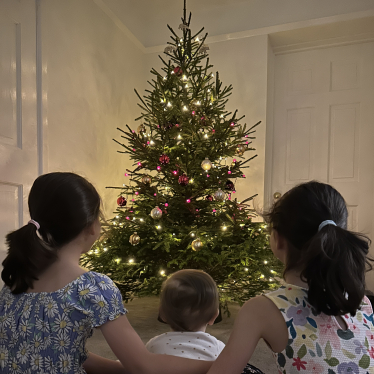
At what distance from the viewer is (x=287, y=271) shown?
944 mm

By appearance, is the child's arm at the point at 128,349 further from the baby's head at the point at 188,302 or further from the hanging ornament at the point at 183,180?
the hanging ornament at the point at 183,180

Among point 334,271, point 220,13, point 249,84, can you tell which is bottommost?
point 334,271

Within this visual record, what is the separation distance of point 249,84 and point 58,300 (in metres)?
3.17

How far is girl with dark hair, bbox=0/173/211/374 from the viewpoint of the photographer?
854 mm

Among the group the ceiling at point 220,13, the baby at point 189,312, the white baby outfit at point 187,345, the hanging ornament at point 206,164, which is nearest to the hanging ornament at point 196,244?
the hanging ornament at point 206,164

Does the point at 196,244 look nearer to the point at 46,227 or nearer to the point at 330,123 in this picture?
the point at 46,227

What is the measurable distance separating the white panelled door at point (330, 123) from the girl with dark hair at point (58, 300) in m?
3.04

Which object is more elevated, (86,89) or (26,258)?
(86,89)

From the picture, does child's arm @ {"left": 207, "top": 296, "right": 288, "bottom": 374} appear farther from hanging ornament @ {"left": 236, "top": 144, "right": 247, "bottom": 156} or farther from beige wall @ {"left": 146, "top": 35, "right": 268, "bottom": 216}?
beige wall @ {"left": 146, "top": 35, "right": 268, "bottom": 216}

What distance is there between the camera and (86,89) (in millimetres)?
3021

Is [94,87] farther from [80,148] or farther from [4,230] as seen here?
[4,230]

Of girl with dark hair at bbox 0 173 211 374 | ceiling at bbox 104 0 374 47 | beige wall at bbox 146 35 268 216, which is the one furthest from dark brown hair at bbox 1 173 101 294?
ceiling at bbox 104 0 374 47

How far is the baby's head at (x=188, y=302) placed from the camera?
1142 millimetres

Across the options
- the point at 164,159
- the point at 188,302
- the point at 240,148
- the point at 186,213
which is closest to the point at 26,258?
the point at 188,302
